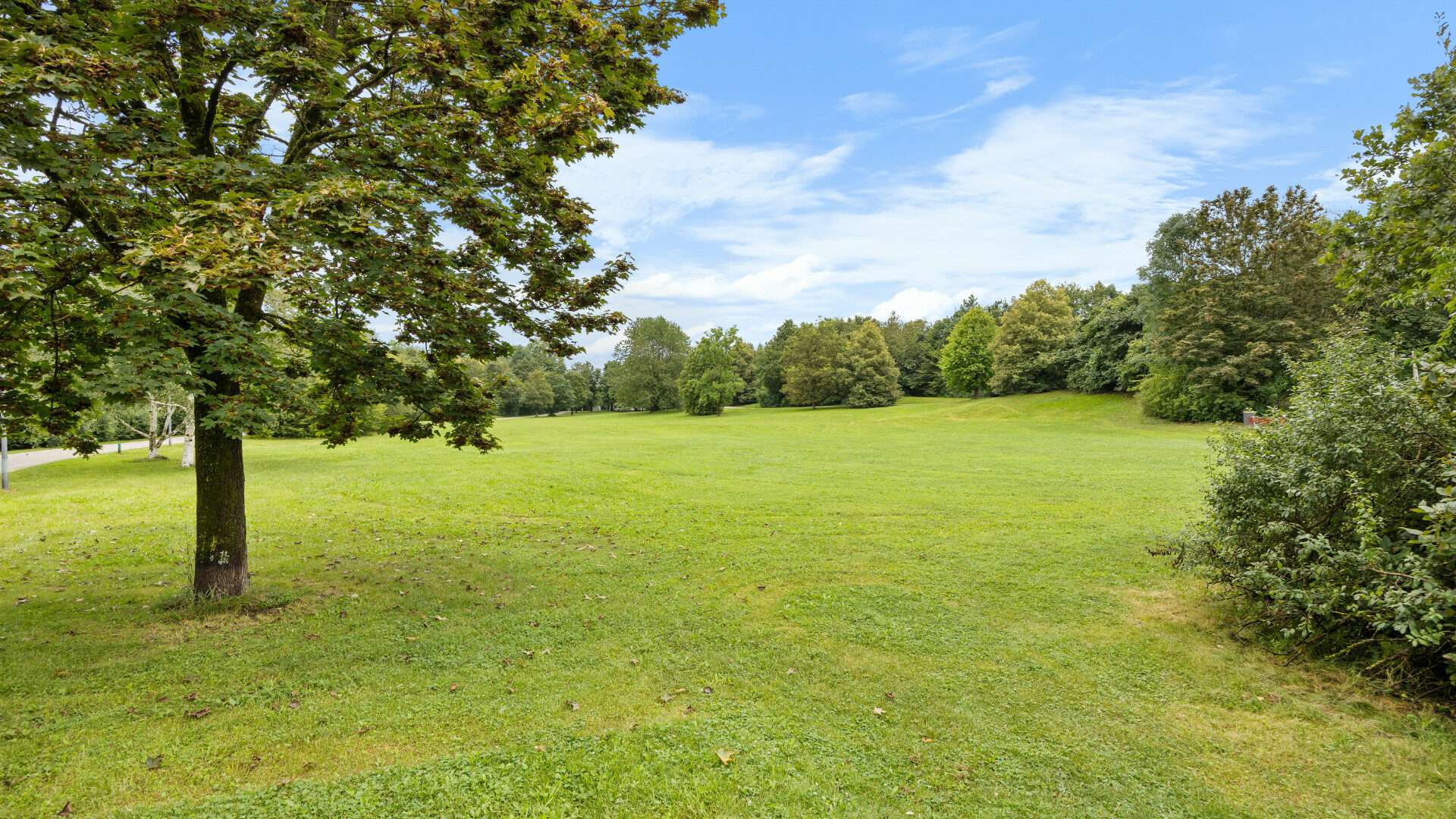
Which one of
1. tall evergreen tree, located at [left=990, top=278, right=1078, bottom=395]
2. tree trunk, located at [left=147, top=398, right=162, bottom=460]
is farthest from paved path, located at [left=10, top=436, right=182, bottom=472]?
tall evergreen tree, located at [left=990, top=278, right=1078, bottom=395]

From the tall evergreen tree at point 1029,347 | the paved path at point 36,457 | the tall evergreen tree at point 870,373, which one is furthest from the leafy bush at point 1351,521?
the tall evergreen tree at point 870,373

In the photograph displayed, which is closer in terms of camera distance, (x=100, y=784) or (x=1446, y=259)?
(x=100, y=784)

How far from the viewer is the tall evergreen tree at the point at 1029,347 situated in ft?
183

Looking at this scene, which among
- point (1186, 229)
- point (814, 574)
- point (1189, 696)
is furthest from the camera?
point (1186, 229)

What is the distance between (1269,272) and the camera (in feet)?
124

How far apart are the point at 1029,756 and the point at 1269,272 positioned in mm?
47144

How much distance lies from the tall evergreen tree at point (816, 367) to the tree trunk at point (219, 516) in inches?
2311

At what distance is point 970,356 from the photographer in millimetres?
61906

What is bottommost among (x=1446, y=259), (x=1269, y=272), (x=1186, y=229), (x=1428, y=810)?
(x=1428, y=810)

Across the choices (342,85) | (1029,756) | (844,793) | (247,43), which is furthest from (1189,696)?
(247,43)

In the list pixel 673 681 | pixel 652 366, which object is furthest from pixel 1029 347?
pixel 673 681

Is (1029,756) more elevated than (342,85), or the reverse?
(342,85)

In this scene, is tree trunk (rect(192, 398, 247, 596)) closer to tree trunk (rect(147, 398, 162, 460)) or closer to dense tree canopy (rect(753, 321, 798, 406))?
tree trunk (rect(147, 398, 162, 460))

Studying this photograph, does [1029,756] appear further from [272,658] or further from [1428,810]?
[272,658]
